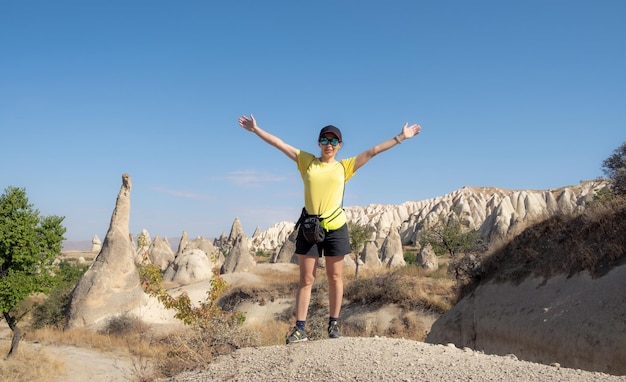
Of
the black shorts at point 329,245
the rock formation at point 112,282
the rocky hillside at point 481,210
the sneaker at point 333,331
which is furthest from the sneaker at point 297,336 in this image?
the rocky hillside at point 481,210

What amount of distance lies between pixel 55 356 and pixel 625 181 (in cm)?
1429

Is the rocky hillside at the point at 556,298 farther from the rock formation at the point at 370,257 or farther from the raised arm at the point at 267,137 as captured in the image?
the rock formation at the point at 370,257

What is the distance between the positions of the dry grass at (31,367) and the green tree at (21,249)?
44 centimetres

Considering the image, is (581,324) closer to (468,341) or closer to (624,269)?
(624,269)

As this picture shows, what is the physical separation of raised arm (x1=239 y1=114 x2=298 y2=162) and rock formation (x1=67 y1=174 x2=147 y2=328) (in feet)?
45.3

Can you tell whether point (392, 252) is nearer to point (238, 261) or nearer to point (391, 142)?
point (238, 261)

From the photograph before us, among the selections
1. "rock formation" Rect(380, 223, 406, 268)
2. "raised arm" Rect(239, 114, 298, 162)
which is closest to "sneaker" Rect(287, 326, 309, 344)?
"raised arm" Rect(239, 114, 298, 162)

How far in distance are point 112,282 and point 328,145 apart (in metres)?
14.5

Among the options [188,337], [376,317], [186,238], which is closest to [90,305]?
[376,317]

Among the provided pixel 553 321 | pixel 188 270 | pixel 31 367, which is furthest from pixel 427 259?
pixel 31 367

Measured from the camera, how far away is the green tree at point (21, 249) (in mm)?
12539

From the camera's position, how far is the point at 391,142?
Answer: 462 cm

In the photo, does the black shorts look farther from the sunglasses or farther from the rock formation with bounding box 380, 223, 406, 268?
the rock formation with bounding box 380, 223, 406, 268

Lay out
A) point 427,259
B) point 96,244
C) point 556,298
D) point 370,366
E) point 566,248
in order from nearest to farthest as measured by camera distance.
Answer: point 370,366, point 556,298, point 566,248, point 427,259, point 96,244
